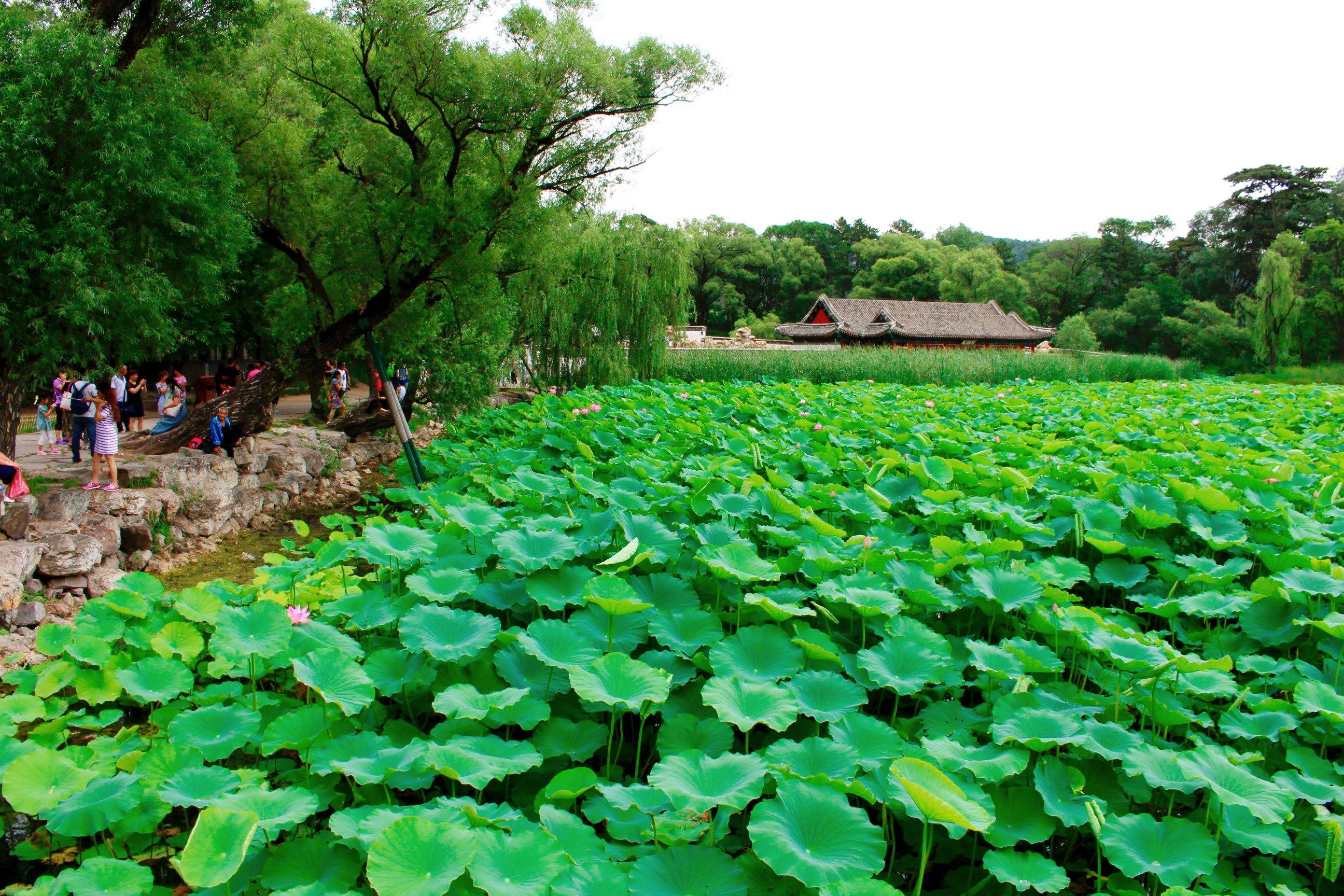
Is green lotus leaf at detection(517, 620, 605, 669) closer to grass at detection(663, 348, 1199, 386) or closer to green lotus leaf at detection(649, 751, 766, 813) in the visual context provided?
green lotus leaf at detection(649, 751, 766, 813)

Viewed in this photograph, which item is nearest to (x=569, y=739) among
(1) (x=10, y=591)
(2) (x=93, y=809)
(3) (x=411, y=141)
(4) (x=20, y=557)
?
(2) (x=93, y=809)

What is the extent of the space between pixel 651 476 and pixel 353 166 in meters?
9.20

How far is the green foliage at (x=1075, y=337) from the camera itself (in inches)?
1396

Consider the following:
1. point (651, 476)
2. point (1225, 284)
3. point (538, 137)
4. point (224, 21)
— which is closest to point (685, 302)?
point (538, 137)

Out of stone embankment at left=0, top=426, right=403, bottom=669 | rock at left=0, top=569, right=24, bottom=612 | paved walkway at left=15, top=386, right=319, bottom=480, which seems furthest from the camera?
paved walkway at left=15, top=386, right=319, bottom=480

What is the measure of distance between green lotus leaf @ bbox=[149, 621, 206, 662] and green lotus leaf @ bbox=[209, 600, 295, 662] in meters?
0.24

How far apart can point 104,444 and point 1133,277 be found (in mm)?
47625

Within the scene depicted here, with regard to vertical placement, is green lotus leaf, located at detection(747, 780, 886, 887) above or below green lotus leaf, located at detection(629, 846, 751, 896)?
above

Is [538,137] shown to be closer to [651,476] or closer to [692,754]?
[651,476]

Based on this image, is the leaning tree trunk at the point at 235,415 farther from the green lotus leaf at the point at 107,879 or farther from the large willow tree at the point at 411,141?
the green lotus leaf at the point at 107,879

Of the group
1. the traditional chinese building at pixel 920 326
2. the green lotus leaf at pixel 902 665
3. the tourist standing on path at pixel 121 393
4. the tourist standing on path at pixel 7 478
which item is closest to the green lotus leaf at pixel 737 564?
the green lotus leaf at pixel 902 665

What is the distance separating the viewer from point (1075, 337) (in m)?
35.6

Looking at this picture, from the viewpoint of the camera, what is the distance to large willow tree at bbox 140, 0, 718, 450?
9461 mm

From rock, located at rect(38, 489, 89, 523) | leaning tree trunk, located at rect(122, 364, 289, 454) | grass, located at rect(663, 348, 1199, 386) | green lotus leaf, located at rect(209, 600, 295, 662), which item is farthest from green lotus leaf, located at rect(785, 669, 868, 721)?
grass, located at rect(663, 348, 1199, 386)
